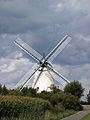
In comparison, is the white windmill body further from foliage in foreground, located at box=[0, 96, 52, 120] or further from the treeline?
foliage in foreground, located at box=[0, 96, 52, 120]

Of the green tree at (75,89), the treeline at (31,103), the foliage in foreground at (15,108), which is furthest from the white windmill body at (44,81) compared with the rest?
the foliage in foreground at (15,108)

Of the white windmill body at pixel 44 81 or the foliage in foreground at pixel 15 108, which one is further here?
the white windmill body at pixel 44 81

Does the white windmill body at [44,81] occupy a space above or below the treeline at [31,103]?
above

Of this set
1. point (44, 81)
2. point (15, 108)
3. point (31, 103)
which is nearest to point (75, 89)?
point (44, 81)

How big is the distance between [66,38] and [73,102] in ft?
61.3

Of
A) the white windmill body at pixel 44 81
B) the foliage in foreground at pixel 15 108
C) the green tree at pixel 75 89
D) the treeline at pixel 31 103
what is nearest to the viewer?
the foliage in foreground at pixel 15 108

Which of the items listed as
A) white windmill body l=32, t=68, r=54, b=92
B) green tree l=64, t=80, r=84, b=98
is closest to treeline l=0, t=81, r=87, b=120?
green tree l=64, t=80, r=84, b=98

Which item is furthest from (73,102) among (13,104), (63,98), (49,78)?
(13,104)

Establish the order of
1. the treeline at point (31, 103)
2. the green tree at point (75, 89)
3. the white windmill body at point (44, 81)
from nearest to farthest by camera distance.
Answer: the treeline at point (31, 103) < the white windmill body at point (44, 81) < the green tree at point (75, 89)

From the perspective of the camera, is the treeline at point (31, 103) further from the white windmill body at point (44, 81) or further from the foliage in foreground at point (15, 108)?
the white windmill body at point (44, 81)

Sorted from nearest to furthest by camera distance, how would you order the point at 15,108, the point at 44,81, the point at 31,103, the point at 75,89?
the point at 15,108
the point at 31,103
the point at 44,81
the point at 75,89

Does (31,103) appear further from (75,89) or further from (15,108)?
(75,89)

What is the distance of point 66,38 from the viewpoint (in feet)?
195

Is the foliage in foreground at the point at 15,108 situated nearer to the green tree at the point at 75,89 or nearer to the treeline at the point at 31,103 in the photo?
the treeline at the point at 31,103
